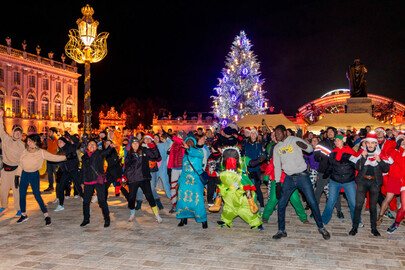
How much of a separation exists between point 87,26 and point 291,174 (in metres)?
9.85

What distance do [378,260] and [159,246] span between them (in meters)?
3.20

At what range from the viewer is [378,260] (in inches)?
194

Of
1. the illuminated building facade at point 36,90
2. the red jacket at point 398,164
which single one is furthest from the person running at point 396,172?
the illuminated building facade at point 36,90

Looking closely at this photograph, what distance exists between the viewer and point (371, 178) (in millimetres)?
6344

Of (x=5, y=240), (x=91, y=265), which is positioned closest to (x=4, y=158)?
(x=5, y=240)

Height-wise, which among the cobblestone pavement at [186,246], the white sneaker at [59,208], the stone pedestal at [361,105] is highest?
the stone pedestal at [361,105]

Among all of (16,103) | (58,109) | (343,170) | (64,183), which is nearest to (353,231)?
(343,170)

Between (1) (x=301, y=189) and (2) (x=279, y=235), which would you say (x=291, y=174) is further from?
(2) (x=279, y=235)

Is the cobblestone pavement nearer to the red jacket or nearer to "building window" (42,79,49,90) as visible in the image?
the red jacket

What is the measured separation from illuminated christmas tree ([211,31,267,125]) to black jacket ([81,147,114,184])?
83.7 ft

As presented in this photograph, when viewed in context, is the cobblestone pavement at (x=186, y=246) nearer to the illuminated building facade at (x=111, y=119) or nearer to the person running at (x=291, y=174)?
the person running at (x=291, y=174)

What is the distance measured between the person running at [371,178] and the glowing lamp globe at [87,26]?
10.3m

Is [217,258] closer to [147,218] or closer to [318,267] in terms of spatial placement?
[318,267]

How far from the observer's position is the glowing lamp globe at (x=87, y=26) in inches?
504
